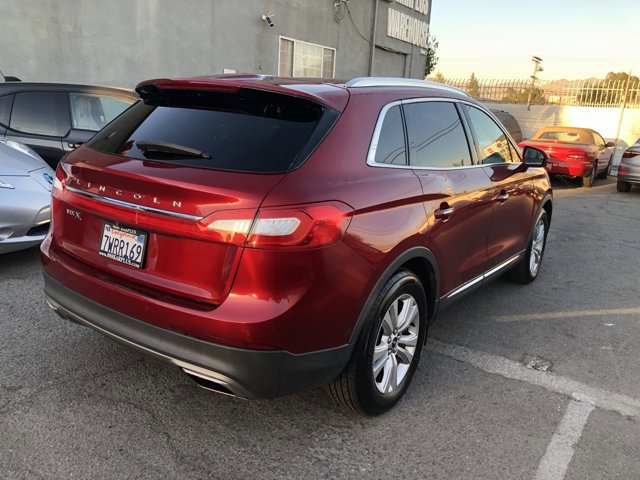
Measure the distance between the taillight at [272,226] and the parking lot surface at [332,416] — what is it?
42.2 inches

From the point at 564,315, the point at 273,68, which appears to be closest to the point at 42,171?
the point at 564,315

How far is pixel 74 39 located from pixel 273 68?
5.25 m

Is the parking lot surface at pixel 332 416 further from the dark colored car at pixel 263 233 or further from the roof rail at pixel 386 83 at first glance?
the roof rail at pixel 386 83

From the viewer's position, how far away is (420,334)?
315cm

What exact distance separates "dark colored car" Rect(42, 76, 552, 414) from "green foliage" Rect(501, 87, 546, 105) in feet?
71.5

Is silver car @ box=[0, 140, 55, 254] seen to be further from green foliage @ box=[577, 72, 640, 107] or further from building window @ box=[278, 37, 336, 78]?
green foliage @ box=[577, 72, 640, 107]

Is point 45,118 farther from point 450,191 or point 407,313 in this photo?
point 407,313

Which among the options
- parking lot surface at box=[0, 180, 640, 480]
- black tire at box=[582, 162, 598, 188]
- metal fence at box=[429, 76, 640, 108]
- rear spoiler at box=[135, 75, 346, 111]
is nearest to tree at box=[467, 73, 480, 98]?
metal fence at box=[429, 76, 640, 108]

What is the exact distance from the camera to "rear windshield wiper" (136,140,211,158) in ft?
8.12

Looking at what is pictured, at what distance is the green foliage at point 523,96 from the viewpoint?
2280 centimetres

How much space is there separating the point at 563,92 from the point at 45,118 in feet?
68.1

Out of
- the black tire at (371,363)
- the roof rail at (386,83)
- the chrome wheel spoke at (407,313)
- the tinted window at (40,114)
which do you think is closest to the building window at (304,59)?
the tinted window at (40,114)

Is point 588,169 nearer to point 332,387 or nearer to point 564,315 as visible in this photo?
point 564,315

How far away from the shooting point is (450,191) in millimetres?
3246
